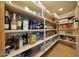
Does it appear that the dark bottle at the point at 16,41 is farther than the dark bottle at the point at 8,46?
Yes

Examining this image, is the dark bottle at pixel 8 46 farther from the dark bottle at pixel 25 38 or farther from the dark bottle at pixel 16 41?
the dark bottle at pixel 25 38

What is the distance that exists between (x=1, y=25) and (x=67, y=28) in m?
1.76

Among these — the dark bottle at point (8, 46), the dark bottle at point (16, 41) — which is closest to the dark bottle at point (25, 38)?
the dark bottle at point (16, 41)

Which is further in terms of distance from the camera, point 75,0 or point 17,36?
point 75,0

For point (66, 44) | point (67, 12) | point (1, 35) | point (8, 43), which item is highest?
point (67, 12)

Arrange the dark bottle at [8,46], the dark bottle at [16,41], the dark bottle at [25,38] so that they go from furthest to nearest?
the dark bottle at [25,38], the dark bottle at [16,41], the dark bottle at [8,46]

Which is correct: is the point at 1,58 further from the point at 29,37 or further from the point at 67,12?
the point at 67,12

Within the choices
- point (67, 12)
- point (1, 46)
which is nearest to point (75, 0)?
point (67, 12)

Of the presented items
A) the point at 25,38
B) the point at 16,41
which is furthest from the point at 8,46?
the point at 25,38

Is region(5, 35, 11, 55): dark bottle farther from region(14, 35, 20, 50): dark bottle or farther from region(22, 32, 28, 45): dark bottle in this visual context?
region(22, 32, 28, 45): dark bottle

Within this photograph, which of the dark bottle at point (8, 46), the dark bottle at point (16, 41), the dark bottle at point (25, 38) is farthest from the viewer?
the dark bottle at point (25, 38)

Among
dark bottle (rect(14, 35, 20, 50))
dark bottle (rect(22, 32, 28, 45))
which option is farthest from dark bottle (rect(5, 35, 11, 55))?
dark bottle (rect(22, 32, 28, 45))

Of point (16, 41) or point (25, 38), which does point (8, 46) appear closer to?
point (16, 41)

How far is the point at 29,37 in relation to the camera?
61.2 inches
